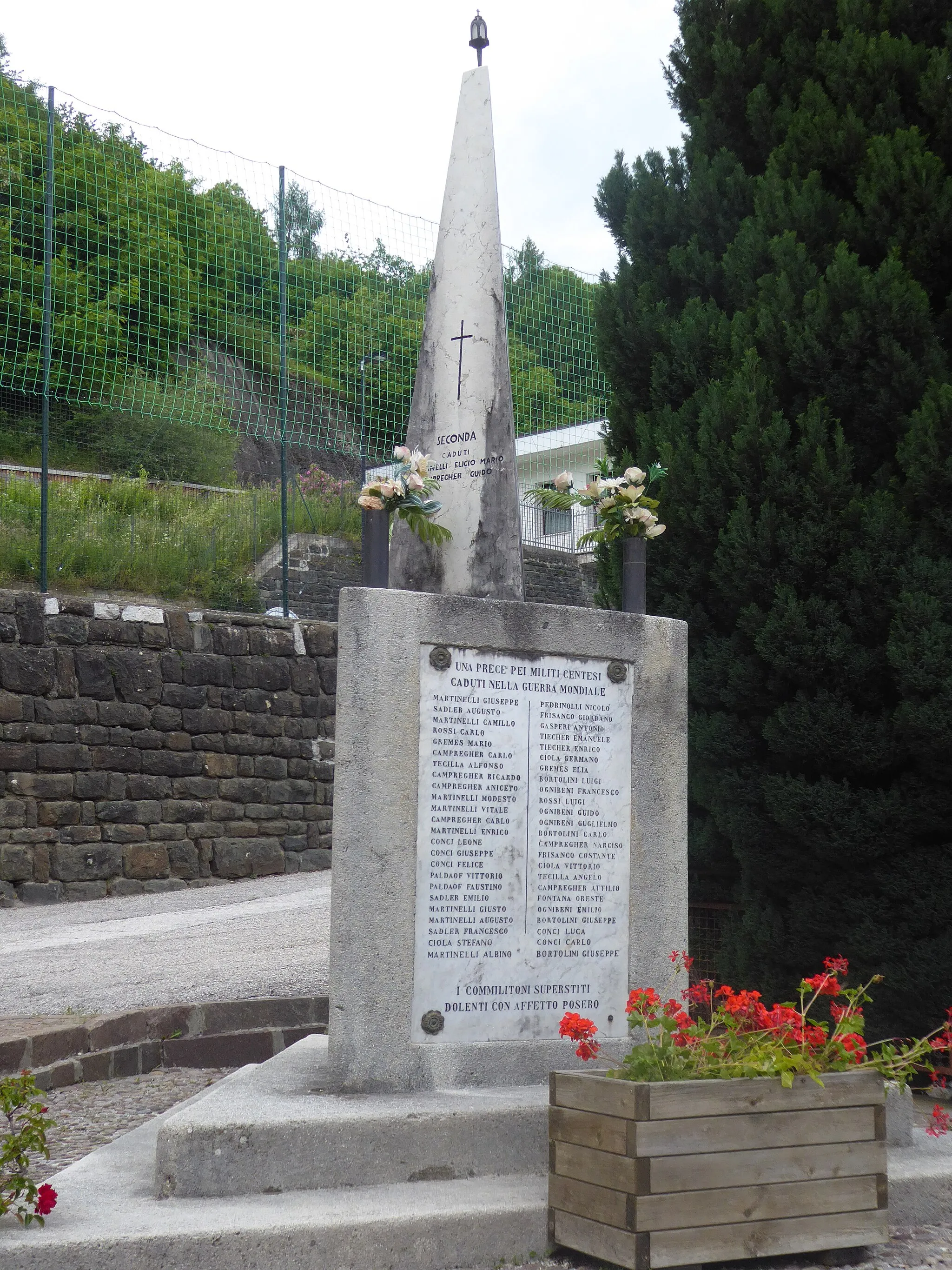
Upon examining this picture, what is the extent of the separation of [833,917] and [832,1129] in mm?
1687

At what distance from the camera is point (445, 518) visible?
4.37m

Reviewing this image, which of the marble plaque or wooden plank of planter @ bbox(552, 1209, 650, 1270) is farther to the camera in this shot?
the marble plaque

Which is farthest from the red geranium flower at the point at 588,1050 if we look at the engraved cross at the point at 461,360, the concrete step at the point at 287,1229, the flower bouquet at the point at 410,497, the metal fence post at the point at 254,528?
the metal fence post at the point at 254,528

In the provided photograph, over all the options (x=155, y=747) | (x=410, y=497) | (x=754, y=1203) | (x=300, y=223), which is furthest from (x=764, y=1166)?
(x=300, y=223)

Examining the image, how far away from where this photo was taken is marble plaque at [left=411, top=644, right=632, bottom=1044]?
12.2 feet

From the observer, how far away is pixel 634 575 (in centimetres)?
439

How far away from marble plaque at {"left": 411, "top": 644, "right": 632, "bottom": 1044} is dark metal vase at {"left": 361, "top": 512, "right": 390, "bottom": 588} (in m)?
0.31

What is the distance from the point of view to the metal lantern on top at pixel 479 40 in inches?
180

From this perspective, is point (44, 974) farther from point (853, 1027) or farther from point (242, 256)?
point (242, 256)

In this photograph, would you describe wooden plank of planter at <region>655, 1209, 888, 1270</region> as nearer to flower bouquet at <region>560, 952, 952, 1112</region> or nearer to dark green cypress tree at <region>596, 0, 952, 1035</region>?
flower bouquet at <region>560, 952, 952, 1112</region>

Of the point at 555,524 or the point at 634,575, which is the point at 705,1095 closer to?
the point at 634,575

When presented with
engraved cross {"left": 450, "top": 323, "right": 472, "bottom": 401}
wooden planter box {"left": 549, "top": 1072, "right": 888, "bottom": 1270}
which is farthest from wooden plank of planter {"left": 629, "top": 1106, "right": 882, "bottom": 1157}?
engraved cross {"left": 450, "top": 323, "right": 472, "bottom": 401}

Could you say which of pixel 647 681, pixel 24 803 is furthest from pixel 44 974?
pixel 647 681

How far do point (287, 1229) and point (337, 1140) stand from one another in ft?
1.22
